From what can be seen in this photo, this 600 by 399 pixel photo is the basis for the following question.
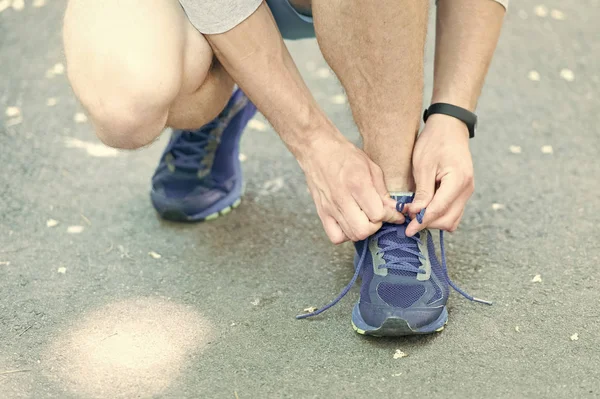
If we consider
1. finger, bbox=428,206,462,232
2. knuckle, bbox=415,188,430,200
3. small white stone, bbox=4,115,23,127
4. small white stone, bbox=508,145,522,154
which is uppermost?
knuckle, bbox=415,188,430,200

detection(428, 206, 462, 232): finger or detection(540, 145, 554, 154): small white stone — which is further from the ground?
detection(428, 206, 462, 232): finger

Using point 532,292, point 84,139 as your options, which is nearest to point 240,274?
point 532,292

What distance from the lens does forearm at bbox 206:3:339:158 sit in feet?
4.34

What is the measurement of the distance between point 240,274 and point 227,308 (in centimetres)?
12

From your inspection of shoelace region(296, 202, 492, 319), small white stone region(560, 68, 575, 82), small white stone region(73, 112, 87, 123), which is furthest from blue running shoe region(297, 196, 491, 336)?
small white stone region(560, 68, 575, 82)

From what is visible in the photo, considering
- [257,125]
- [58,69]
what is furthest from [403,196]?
[58,69]

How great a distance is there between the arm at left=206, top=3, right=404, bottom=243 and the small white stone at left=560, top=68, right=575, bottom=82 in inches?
49.4

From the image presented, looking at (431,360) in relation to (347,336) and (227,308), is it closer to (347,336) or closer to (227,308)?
(347,336)

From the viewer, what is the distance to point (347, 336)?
132 cm

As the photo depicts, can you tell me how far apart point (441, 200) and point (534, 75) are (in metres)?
1.27

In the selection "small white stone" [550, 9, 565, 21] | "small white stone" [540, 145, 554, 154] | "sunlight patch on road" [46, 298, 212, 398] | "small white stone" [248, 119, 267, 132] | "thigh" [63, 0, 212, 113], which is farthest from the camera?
"small white stone" [550, 9, 565, 21]

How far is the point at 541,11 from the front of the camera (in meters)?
2.86

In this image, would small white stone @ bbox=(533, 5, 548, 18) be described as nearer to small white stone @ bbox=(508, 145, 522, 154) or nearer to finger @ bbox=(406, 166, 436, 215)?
small white stone @ bbox=(508, 145, 522, 154)

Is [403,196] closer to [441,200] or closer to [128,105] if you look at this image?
[441,200]
